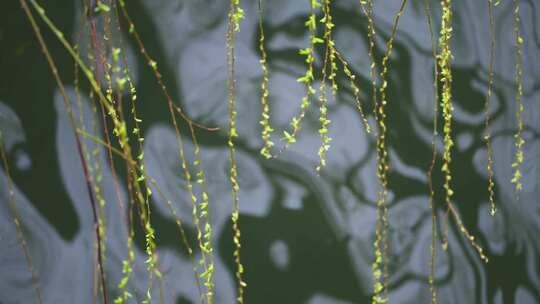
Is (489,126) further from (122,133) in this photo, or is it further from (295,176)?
(122,133)

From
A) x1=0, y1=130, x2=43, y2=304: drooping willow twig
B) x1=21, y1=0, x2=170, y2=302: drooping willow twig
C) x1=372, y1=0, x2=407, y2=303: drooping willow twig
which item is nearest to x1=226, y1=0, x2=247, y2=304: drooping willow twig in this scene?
x1=21, y1=0, x2=170, y2=302: drooping willow twig

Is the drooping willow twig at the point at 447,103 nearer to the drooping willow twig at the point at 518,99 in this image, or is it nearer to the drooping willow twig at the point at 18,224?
the drooping willow twig at the point at 518,99

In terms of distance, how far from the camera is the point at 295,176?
1.51m

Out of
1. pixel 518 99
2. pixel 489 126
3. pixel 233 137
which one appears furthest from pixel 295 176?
pixel 518 99

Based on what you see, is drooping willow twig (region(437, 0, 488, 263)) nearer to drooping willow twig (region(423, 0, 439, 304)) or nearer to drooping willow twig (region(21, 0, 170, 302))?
drooping willow twig (region(423, 0, 439, 304))

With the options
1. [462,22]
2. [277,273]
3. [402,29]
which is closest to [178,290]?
[277,273]

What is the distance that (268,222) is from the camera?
4.97ft

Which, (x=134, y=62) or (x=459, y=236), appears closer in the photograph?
(x=134, y=62)

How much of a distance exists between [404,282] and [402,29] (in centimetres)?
72

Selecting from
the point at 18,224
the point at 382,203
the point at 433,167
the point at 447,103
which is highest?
the point at 447,103

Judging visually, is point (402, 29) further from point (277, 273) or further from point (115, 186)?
point (115, 186)

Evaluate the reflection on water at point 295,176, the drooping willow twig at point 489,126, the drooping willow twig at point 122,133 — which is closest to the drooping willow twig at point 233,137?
the reflection on water at point 295,176

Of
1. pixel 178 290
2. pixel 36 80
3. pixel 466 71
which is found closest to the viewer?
pixel 36 80

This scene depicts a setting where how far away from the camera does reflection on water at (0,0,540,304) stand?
1414mm
